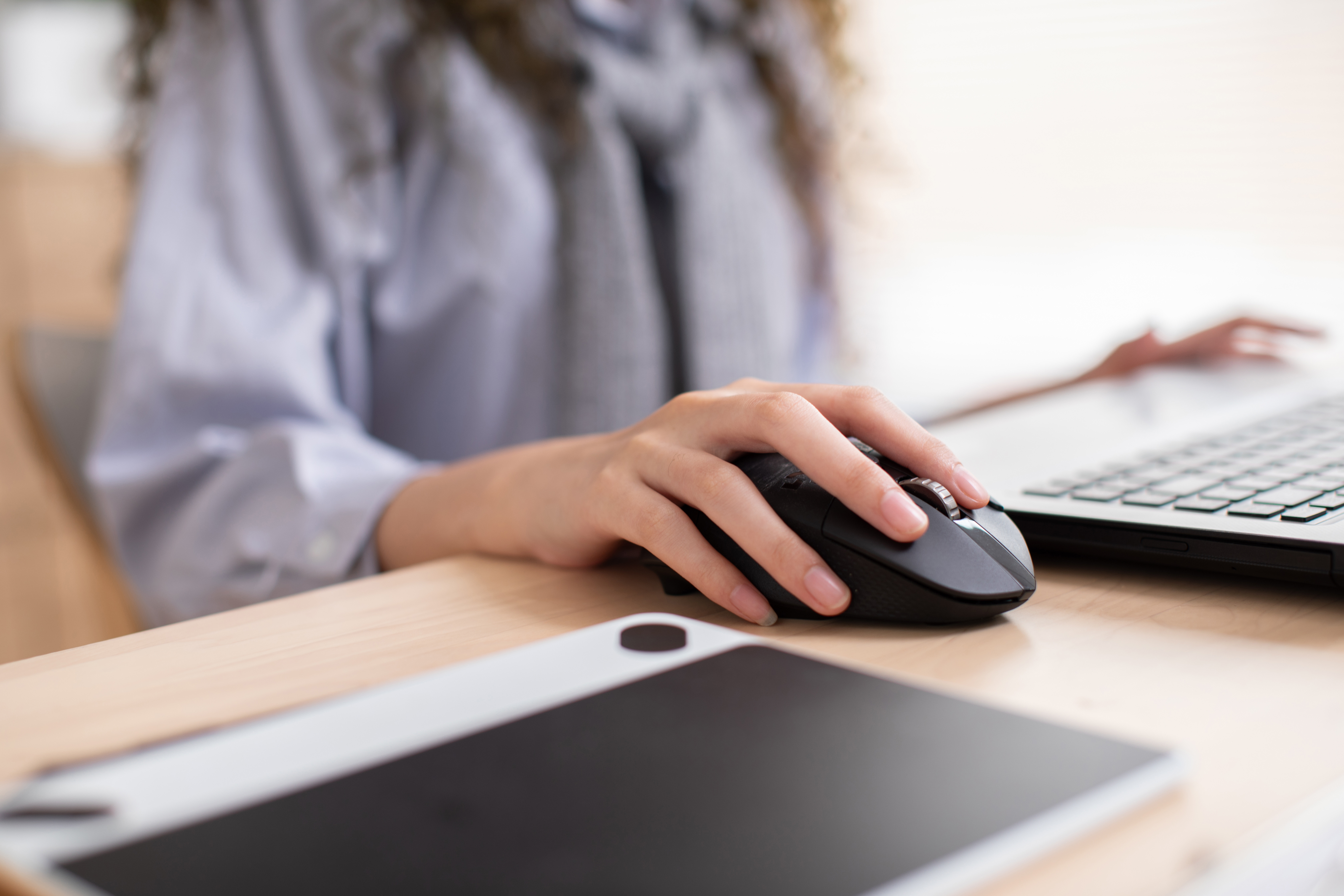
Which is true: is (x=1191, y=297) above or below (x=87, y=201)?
below

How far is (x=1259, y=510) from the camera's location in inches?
16.3

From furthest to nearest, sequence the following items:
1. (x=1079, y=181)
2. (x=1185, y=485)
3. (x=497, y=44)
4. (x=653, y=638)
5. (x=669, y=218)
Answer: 1. (x=1079, y=181)
2. (x=669, y=218)
3. (x=497, y=44)
4. (x=1185, y=485)
5. (x=653, y=638)

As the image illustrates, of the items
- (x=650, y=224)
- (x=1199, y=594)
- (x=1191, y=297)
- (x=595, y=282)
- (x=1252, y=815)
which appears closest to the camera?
(x=1252, y=815)

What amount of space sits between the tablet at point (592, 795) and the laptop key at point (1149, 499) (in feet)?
0.59

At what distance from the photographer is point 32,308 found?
2.00 m

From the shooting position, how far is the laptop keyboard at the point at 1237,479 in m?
0.42

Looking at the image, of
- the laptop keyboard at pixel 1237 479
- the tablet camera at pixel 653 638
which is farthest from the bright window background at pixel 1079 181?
the tablet camera at pixel 653 638

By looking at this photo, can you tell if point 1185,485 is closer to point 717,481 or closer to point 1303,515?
point 1303,515

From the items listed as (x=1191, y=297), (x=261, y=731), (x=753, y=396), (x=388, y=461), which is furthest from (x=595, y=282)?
(x=1191, y=297)

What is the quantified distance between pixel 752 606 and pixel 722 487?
5 cm

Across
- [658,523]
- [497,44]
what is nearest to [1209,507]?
[658,523]

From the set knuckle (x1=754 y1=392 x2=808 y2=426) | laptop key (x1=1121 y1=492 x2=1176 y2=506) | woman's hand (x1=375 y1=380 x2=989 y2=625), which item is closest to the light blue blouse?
woman's hand (x1=375 y1=380 x2=989 y2=625)

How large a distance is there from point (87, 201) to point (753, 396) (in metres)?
2.03

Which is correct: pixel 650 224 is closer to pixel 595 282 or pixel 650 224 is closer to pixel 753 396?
pixel 595 282
